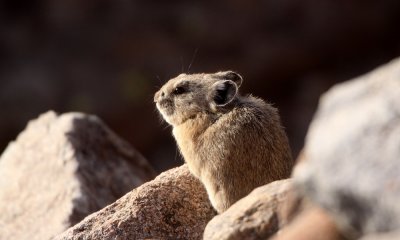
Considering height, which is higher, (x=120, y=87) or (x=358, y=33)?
(x=120, y=87)

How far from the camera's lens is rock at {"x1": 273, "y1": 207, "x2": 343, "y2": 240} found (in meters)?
4.35

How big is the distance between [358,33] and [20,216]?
442 inches

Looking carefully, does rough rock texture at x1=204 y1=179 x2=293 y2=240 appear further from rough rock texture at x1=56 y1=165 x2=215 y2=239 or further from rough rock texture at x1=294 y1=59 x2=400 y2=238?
rough rock texture at x1=56 y1=165 x2=215 y2=239

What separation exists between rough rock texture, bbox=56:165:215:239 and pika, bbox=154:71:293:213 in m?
0.18

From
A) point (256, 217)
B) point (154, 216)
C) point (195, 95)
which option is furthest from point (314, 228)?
point (195, 95)

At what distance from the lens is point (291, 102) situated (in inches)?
696

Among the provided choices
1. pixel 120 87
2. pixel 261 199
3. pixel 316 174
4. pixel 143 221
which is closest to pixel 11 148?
pixel 143 221

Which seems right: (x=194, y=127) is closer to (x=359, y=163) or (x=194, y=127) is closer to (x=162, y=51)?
(x=359, y=163)

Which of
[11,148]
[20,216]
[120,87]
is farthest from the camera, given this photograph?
[120,87]

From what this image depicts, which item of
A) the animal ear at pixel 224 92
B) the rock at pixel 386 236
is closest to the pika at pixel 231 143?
the animal ear at pixel 224 92

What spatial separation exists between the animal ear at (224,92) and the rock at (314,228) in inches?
107

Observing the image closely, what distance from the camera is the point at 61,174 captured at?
8.75 m

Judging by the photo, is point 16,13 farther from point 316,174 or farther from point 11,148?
point 316,174

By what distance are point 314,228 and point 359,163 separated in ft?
1.93
